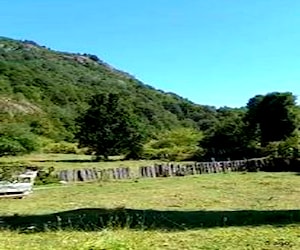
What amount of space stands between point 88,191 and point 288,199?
7.54 m

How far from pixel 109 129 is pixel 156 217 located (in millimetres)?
33033

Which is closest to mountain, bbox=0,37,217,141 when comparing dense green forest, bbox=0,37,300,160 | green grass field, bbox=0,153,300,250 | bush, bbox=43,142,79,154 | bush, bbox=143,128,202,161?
dense green forest, bbox=0,37,300,160

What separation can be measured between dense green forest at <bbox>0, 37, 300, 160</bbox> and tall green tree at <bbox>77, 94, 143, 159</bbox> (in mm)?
69

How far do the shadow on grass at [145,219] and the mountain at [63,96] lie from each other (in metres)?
49.0

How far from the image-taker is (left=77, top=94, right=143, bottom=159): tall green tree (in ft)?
150

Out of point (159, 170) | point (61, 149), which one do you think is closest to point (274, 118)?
point (159, 170)

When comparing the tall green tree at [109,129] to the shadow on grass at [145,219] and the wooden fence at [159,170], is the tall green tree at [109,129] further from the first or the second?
the shadow on grass at [145,219]

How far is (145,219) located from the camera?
1280 centimetres

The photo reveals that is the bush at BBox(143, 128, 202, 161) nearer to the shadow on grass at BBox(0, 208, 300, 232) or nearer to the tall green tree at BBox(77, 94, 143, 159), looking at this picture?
the tall green tree at BBox(77, 94, 143, 159)

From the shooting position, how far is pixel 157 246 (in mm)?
8836

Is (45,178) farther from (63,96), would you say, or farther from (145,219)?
(63,96)

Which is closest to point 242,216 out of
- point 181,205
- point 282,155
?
point 181,205

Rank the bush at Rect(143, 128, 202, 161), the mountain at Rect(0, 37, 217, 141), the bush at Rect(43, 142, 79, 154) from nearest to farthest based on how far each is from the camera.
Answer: the bush at Rect(143, 128, 202, 161), the bush at Rect(43, 142, 79, 154), the mountain at Rect(0, 37, 217, 141)

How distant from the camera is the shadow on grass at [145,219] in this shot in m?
11.5
